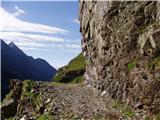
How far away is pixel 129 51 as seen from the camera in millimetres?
47562

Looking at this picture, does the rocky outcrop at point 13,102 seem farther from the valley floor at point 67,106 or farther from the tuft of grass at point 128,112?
the tuft of grass at point 128,112

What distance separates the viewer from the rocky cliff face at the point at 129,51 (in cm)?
4141

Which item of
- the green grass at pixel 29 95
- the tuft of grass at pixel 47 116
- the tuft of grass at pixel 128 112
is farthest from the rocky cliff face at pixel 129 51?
the green grass at pixel 29 95

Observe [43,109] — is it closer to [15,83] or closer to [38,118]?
[38,118]

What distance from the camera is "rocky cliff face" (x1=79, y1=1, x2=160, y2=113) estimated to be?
41412 millimetres

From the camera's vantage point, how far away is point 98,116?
41.6 m

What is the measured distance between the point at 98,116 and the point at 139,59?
8.06 metres

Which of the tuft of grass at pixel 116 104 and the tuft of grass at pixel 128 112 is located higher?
the tuft of grass at pixel 116 104

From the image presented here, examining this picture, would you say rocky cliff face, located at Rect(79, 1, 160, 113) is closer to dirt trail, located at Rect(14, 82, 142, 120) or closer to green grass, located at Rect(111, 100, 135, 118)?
green grass, located at Rect(111, 100, 135, 118)

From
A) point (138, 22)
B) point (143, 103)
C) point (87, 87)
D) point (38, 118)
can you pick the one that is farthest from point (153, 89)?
point (87, 87)

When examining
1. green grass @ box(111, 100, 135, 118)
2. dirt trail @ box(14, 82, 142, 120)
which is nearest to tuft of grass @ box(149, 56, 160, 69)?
green grass @ box(111, 100, 135, 118)

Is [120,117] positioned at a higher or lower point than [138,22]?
lower

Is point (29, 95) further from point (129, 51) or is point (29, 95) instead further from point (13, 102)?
point (129, 51)

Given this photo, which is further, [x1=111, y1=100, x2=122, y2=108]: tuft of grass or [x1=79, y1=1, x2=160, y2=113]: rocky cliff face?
[x1=111, y1=100, x2=122, y2=108]: tuft of grass
